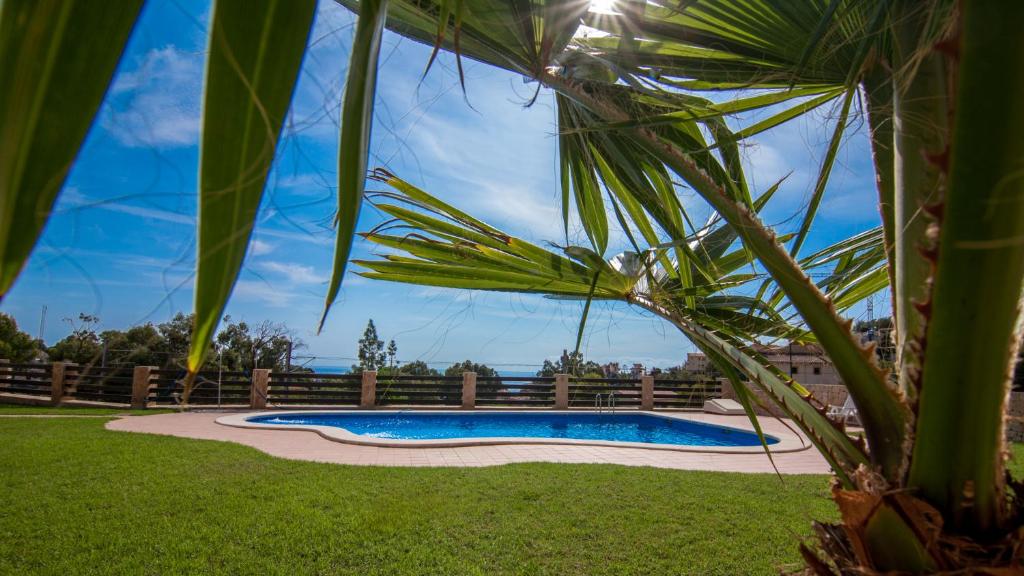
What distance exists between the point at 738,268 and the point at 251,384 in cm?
1487

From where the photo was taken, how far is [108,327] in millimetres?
692

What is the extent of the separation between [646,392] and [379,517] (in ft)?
43.1

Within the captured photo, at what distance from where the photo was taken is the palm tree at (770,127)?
0.37m

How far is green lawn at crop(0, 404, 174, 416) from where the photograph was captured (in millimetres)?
11329

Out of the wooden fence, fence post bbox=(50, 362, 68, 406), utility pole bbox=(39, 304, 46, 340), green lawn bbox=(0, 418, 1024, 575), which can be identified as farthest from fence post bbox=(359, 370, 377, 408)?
utility pole bbox=(39, 304, 46, 340)

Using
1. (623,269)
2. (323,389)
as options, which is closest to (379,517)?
(623,269)

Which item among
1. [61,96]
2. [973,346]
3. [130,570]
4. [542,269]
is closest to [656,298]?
[542,269]

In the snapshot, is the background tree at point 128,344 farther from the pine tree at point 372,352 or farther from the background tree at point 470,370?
the background tree at point 470,370

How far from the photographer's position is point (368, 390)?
14812 mm

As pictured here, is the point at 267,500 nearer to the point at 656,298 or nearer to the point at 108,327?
the point at 656,298

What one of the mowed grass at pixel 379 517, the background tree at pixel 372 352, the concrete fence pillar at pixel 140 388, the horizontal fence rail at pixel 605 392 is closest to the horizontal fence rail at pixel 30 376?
the concrete fence pillar at pixel 140 388

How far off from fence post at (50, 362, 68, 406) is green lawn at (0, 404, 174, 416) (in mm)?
369

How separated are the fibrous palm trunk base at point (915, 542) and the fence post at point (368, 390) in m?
14.8

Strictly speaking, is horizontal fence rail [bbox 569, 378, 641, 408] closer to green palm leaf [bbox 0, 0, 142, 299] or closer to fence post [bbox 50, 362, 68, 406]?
fence post [bbox 50, 362, 68, 406]
